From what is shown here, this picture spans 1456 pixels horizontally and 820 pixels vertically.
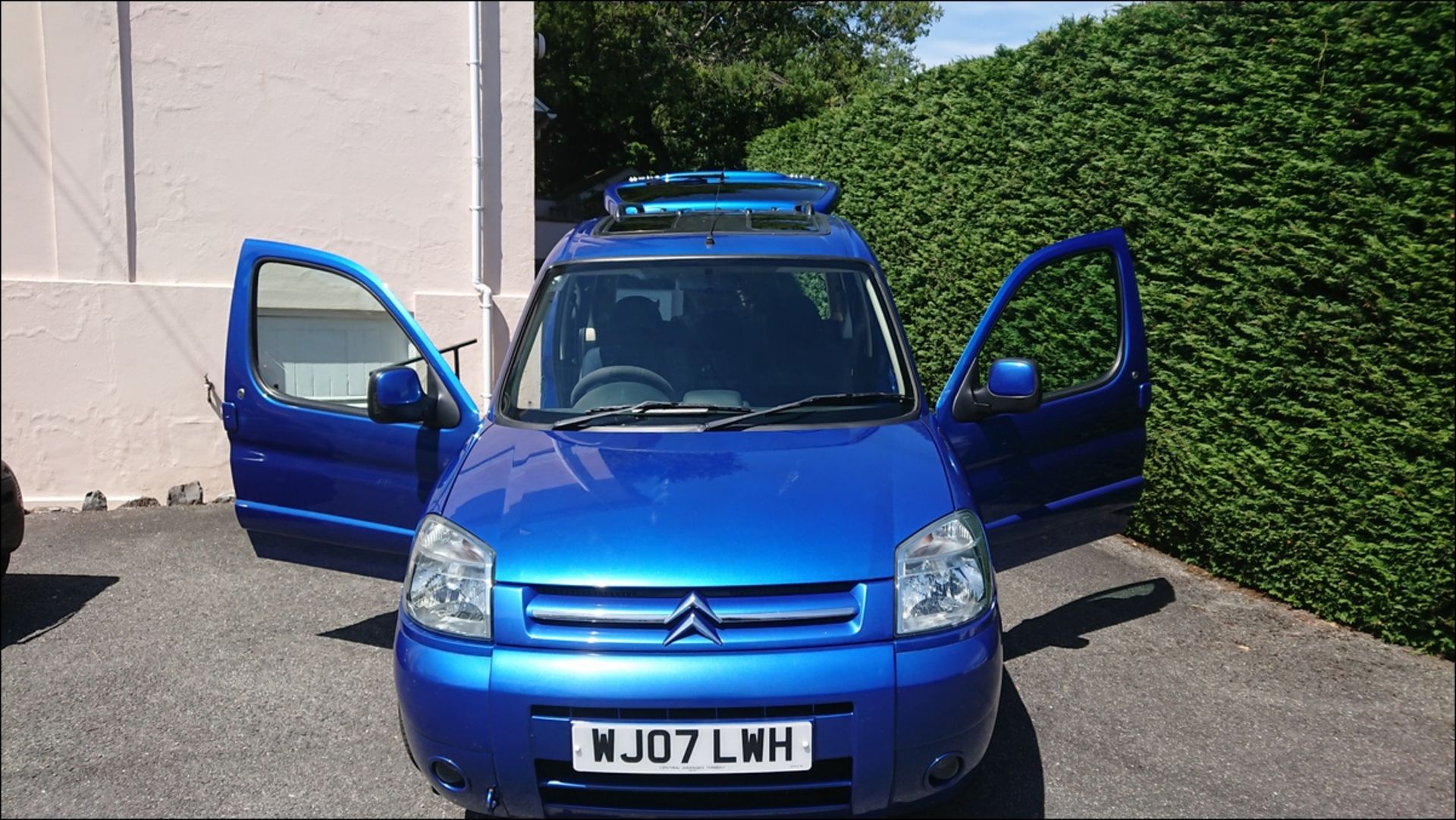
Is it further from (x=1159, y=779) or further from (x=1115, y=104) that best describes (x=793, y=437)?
(x=1115, y=104)

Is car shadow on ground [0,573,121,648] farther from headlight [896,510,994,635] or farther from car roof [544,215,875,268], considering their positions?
headlight [896,510,994,635]

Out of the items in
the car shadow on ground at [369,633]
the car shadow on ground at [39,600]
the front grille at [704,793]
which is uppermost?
the front grille at [704,793]

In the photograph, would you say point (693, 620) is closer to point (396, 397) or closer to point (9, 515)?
point (396, 397)

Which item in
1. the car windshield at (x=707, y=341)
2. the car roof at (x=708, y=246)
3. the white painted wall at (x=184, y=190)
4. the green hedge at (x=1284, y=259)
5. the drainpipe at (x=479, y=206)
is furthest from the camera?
the drainpipe at (x=479, y=206)

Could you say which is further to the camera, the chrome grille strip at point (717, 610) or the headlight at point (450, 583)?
the headlight at point (450, 583)

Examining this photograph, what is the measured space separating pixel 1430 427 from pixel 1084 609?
68.8 inches

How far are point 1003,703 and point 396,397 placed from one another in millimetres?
2610

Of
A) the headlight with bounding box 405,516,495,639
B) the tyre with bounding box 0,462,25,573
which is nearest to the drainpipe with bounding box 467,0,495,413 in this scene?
the tyre with bounding box 0,462,25,573

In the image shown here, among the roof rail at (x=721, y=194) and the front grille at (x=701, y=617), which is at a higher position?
the roof rail at (x=721, y=194)

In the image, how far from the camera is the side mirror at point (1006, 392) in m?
3.95

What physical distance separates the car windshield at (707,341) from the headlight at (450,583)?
79 cm

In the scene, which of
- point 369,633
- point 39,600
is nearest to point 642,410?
point 369,633

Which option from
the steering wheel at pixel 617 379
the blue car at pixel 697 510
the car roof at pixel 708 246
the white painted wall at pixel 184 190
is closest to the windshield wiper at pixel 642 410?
the blue car at pixel 697 510

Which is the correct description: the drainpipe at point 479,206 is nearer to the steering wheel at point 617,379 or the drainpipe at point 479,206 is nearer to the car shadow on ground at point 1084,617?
the steering wheel at point 617,379
